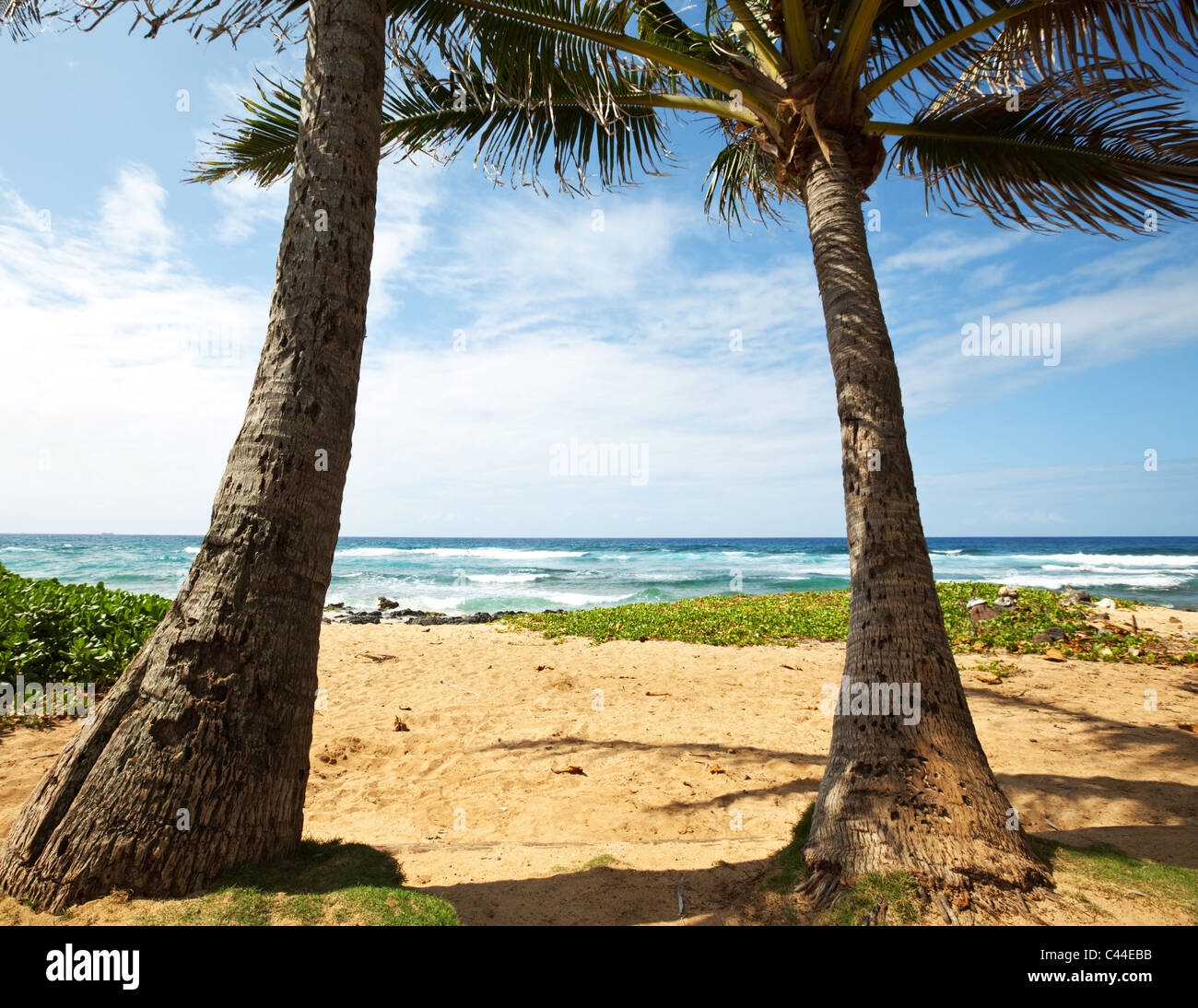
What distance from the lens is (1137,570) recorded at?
37.1 m

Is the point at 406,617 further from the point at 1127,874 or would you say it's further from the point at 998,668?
the point at 1127,874

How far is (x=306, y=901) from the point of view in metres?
2.60

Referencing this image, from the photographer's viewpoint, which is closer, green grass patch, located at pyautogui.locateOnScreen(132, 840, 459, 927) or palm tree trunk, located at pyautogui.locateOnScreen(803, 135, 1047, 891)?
green grass patch, located at pyautogui.locateOnScreen(132, 840, 459, 927)

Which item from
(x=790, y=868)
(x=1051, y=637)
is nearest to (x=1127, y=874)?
(x=790, y=868)

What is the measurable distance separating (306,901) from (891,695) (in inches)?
111

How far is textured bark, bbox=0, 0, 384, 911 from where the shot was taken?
8.56 ft

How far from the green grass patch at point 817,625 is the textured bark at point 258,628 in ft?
31.3

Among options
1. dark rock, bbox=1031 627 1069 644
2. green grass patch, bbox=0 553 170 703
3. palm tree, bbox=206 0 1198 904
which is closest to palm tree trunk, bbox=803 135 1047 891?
palm tree, bbox=206 0 1198 904

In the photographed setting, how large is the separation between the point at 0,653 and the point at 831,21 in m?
9.94

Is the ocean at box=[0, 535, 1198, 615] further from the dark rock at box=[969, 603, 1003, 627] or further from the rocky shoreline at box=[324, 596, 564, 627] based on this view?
the dark rock at box=[969, 603, 1003, 627]

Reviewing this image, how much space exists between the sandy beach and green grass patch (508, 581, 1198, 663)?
0.89 meters
